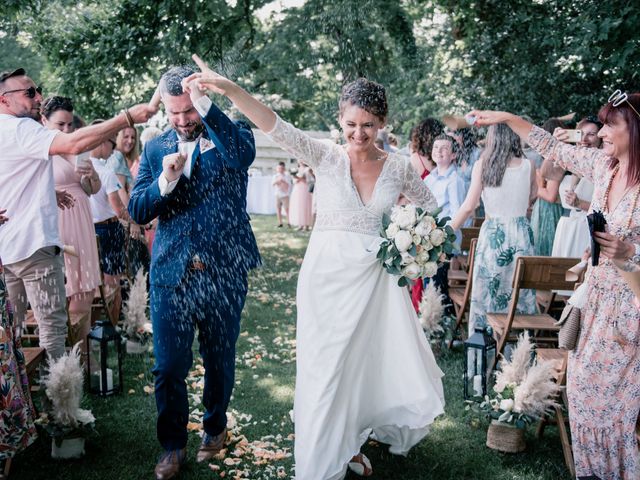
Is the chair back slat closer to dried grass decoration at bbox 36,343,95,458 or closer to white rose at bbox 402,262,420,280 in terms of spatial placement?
white rose at bbox 402,262,420,280

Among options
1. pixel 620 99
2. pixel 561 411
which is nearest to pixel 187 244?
pixel 620 99

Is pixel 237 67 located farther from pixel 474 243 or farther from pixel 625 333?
pixel 625 333

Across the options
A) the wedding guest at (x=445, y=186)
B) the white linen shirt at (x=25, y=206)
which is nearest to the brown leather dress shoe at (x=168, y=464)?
the white linen shirt at (x=25, y=206)

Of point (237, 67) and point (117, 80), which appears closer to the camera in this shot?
point (117, 80)

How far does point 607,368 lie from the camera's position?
11.2 ft

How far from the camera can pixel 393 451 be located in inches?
166

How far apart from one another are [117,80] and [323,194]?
877 centimetres

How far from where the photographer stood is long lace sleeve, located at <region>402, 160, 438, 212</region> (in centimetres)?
397

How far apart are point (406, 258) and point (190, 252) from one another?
1.27 meters

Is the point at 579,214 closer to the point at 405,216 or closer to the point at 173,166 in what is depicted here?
the point at 405,216

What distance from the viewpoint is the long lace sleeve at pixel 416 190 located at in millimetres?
3969

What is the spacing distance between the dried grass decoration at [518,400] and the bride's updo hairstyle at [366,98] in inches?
75.5

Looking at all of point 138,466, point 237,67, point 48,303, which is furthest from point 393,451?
point 237,67

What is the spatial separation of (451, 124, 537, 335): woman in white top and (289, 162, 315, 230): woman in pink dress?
47.3ft
